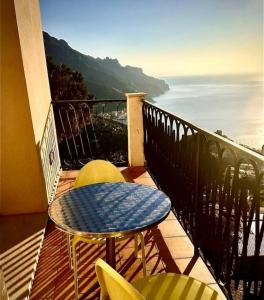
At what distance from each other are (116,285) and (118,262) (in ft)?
5.53

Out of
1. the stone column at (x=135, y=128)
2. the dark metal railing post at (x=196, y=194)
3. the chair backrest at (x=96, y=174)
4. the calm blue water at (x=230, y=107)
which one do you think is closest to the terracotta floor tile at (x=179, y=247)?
the dark metal railing post at (x=196, y=194)

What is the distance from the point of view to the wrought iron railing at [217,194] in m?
1.58

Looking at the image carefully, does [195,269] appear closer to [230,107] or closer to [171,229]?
[171,229]

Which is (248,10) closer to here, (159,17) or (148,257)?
(159,17)

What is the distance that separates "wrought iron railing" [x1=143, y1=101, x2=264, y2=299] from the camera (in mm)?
1575

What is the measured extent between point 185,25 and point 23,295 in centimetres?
4601

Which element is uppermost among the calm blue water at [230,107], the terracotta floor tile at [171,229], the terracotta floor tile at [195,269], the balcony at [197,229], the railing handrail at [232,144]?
the railing handrail at [232,144]

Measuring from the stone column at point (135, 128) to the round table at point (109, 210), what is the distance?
106 inches

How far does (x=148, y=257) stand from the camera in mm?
2668

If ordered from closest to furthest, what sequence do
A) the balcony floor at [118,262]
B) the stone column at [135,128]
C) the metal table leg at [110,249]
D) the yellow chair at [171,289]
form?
the yellow chair at [171,289], the metal table leg at [110,249], the balcony floor at [118,262], the stone column at [135,128]

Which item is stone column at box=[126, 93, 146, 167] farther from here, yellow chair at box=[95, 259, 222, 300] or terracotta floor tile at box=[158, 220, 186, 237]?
yellow chair at box=[95, 259, 222, 300]

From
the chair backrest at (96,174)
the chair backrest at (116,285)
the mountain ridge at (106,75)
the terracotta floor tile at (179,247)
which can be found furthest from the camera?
the mountain ridge at (106,75)

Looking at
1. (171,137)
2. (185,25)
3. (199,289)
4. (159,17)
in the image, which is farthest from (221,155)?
(185,25)

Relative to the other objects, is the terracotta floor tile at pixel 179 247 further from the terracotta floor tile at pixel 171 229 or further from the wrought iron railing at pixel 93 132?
the wrought iron railing at pixel 93 132
